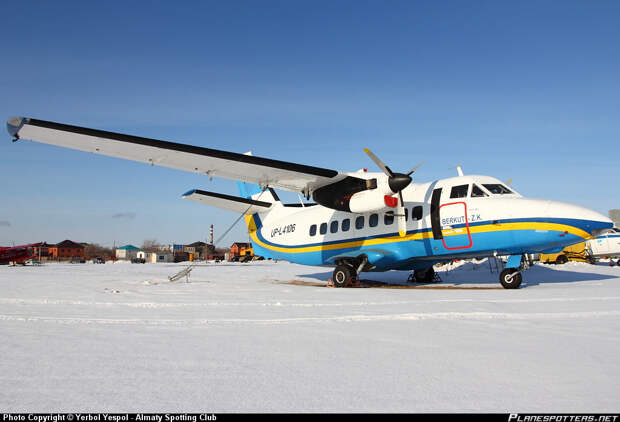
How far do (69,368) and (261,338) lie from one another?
1800 mm

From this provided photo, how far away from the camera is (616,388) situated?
269 centimetres

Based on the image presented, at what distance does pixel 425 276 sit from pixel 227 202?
819 cm

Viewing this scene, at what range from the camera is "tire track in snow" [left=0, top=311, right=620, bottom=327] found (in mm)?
5293

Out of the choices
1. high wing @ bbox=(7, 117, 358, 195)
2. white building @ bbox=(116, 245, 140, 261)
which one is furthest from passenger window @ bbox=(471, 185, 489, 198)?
white building @ bbox=(116, 245, 140, 261)

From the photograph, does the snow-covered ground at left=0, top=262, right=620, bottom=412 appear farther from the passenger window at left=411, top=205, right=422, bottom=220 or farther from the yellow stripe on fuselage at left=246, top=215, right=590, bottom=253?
the passenger window at left=411, top=205, right=422, bottom=220

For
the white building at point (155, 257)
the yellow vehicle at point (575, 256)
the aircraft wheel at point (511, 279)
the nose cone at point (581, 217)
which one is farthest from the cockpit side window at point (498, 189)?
the white building at point (155, 257)

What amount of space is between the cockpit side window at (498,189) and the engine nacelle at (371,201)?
258cm

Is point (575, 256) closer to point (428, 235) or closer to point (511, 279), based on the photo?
point (511, 279)

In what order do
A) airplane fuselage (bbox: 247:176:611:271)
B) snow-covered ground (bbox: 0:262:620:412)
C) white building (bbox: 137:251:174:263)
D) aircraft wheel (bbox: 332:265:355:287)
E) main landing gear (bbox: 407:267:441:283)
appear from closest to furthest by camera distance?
1. snow-covered ground (bbox: 0:262:620:412)
2. airplane fuselage (bbox: 247:176:611:271)
3. aircraft wheel (bbox: 332:265:355:287)
4. main landing gear (bbox: 407:267:441:283)
5. white building (bbox: 137:251:174:263)

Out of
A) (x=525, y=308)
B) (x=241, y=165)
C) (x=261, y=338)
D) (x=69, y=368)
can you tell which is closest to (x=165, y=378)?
(x=69, y=368)

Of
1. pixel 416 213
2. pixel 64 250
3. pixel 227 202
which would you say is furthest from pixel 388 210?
pixel 64 250

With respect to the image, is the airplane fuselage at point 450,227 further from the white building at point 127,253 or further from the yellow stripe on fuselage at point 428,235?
the white building at point 127,253

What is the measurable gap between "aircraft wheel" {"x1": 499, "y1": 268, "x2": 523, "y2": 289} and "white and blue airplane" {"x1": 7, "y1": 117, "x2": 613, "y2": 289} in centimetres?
2

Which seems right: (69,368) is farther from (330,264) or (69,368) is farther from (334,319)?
(330,264)
